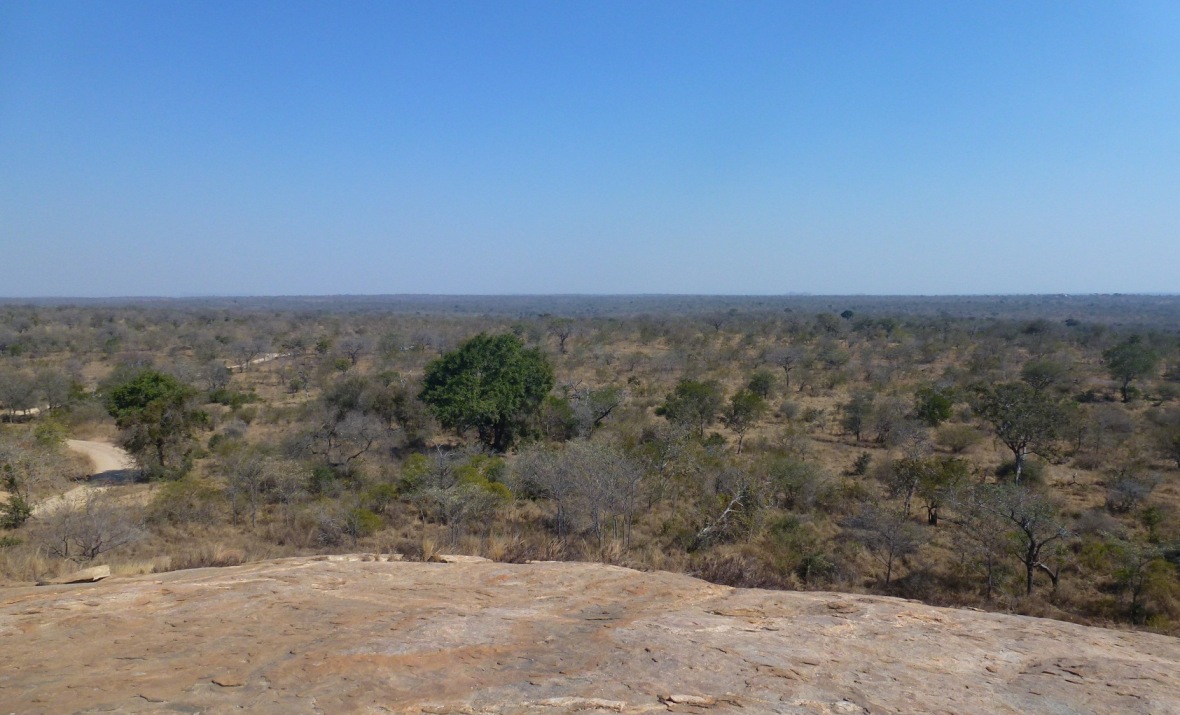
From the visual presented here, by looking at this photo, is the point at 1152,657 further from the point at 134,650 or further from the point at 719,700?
the point at 134,650

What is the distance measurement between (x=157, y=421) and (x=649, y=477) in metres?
16.7

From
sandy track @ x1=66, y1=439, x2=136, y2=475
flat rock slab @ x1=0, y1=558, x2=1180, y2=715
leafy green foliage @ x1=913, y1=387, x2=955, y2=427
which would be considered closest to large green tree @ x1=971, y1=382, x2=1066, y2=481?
leafy green foliage @ x1=913, y1=387, x2=955, y2=427

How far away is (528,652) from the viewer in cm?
555

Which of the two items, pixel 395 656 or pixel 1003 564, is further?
pixel 1003 564

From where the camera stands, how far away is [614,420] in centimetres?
2750

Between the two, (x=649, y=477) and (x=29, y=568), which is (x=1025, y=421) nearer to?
(x=649, y=477)

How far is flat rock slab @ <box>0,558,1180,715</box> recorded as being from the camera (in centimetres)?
475

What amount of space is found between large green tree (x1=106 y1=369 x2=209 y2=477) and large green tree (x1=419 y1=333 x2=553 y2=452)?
8.14 meters

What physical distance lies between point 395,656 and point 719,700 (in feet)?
8.56

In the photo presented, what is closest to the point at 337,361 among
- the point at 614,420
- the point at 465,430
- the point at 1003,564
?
the point at 465,430

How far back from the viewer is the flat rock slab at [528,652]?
15.6ft

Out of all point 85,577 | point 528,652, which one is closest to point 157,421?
point 85,577

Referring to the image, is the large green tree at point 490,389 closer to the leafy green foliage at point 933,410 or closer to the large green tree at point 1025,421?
the leafy green foliage at point 933,410

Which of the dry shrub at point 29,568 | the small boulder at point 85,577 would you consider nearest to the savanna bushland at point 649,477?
the dry shrub at point 29,568
